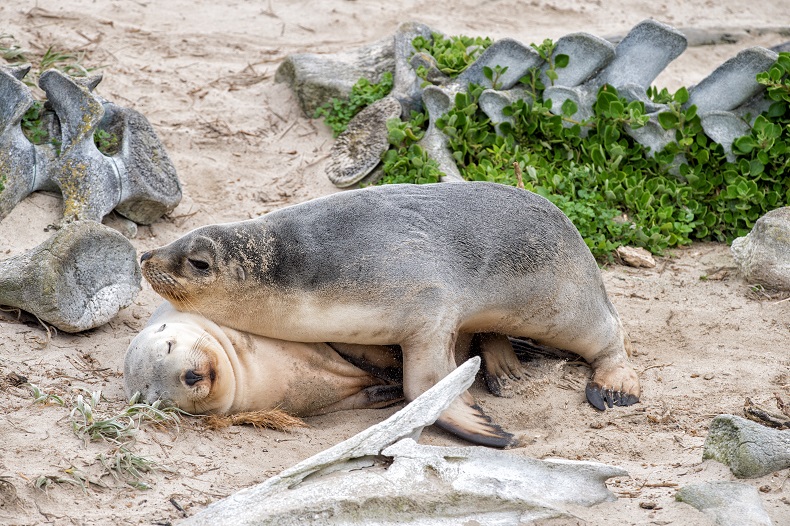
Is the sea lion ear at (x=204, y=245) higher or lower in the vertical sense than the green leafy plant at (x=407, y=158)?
higher

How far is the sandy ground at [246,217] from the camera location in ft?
11.9

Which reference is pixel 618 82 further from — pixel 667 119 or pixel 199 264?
pixel 199 264

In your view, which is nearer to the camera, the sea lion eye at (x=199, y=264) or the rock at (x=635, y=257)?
the sea lion eye at (x=199, y=264)

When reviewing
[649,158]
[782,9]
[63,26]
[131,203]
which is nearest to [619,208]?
[649,158]

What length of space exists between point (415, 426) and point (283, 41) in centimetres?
566

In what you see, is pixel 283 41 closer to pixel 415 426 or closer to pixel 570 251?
pixel 570 251

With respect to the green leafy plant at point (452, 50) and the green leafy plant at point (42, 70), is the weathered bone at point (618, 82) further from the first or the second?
the green leafy plant at point (42, 70)

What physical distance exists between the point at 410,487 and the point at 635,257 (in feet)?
11.2

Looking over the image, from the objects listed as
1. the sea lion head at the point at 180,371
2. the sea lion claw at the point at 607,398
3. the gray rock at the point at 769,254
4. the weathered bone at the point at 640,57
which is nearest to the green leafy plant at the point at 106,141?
the sea lion head at the point at 180,371

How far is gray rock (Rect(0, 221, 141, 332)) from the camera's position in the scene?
192 inches

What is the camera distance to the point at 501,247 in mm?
4805

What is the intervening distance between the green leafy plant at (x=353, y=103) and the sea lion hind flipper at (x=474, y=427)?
3.36 metres

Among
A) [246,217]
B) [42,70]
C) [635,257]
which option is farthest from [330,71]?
[635,257]

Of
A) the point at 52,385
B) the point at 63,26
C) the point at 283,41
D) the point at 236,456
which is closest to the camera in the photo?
the point at 236,456
